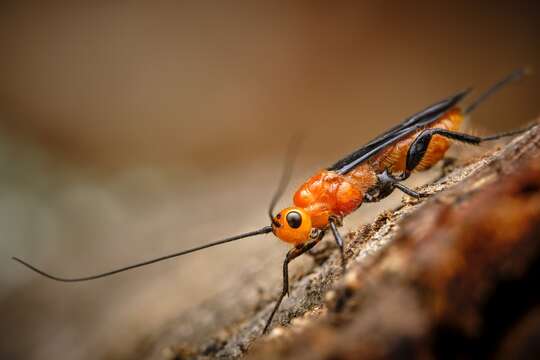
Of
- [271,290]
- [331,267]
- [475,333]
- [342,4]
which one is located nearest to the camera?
[475,333]

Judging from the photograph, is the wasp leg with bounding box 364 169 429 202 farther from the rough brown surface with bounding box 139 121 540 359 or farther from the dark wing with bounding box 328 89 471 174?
the rough brown surface with bounding box 139 121 540 359

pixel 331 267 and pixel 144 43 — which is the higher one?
pixel 144 43

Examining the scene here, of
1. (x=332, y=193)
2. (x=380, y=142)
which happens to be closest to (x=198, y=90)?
(x=380, y=142)

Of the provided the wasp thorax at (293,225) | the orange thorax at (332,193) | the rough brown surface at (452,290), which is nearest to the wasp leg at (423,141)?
the orange thorax at (332,193)

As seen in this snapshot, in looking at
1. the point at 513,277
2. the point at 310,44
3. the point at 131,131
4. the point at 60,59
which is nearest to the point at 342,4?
the point at 310,44

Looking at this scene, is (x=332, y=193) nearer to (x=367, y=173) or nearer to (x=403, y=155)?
(x=367, y=173)

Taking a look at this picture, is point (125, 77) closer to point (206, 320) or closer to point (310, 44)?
point (310, 44)

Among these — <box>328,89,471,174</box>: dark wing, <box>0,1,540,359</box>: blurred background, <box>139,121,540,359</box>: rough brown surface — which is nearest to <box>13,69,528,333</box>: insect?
<box>328,89,471,174</box>: dark wing
